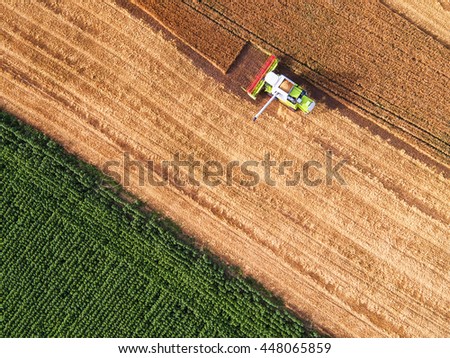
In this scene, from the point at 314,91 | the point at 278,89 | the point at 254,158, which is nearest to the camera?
the point at 278,89

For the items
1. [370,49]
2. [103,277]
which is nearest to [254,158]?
[370,49]

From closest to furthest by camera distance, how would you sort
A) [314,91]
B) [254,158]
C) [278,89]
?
[278,89]
[254,158]
[314,91]

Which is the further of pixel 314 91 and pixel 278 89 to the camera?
pixel 314 91

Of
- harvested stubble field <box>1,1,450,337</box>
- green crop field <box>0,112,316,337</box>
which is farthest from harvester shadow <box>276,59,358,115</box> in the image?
green crop field <box>0,112,316,337</box>

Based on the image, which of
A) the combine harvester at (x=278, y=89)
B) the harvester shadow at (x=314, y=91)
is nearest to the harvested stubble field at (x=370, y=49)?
the harvester shadow at (x=314, y=91)

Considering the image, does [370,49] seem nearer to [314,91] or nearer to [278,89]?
[314,91]
